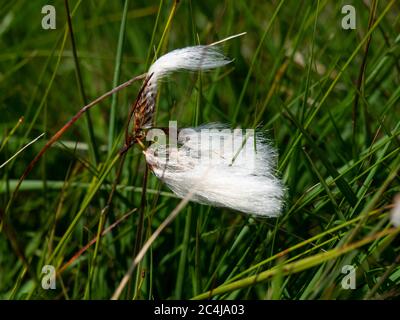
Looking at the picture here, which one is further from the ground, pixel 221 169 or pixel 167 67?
pixel 167 67

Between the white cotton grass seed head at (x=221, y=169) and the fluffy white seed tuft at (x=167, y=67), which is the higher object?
the fluffy white seed tuft at (x=167, y=67)

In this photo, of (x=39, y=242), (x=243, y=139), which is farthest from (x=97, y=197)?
(x=243, y=139)

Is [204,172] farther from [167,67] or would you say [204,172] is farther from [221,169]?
[167,67]

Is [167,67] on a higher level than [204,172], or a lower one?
higher

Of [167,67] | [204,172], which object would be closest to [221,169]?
[204,172]

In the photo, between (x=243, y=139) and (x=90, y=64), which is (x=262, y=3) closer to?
(x=90, y=64)

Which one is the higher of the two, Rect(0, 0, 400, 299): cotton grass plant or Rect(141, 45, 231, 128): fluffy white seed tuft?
Rect(141, 45, 231, 128): fluffy white seed tuft

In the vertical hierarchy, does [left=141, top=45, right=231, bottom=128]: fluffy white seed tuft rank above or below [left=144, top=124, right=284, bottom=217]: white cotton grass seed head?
above

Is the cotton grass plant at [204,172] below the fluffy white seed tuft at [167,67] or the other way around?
below
